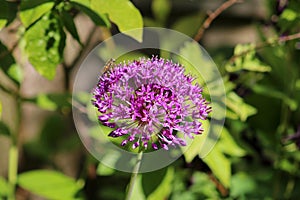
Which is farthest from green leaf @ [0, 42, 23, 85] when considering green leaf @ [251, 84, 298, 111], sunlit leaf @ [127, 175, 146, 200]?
green leaf @ [251, 84, 298, 111]

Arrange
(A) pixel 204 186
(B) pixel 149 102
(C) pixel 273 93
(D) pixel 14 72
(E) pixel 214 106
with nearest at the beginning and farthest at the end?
(B) pixel 149 102, (E) pixel 214 106, (D) pixel 14 72, (C) pixel 273 93, (A) pixel 204 186

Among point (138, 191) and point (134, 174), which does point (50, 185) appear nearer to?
point (138, 191)

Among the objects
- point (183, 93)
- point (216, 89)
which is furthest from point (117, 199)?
point (183, 93)

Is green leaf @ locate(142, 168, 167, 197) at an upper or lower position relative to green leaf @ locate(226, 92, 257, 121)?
lower

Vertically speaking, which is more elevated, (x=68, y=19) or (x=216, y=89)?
(x=68, y=19)

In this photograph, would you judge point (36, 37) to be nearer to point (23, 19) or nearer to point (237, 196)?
point (23, 19)

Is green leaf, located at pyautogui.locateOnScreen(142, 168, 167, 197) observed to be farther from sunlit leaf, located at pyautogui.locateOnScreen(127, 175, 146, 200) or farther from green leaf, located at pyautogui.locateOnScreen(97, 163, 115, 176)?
green leaf, located at pyautogui.locateOnScreen(97, 163, 115, 176)

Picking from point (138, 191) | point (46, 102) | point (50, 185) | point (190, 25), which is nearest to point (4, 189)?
point (50, 185)
